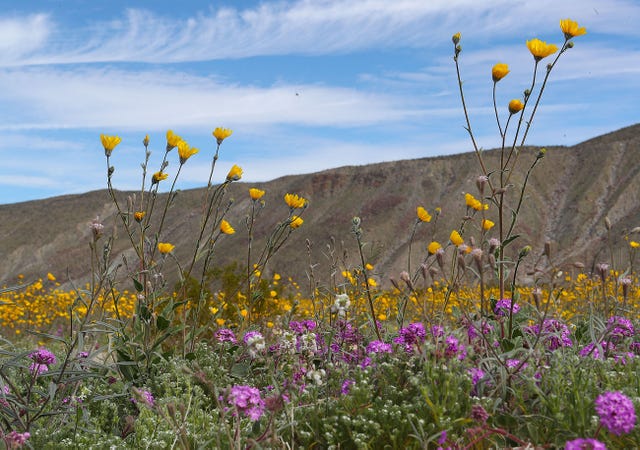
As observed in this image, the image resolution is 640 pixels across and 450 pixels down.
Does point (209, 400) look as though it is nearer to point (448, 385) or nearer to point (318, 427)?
point (318, 427)

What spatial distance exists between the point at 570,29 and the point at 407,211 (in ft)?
195

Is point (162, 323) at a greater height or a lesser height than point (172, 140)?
lesser

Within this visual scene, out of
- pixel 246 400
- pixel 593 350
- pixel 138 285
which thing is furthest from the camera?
pixel 138 285

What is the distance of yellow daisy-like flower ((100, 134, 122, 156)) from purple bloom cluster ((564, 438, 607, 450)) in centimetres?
352

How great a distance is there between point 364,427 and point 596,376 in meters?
1.18

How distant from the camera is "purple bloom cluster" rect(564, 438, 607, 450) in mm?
2044

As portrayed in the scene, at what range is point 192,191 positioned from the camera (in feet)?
283

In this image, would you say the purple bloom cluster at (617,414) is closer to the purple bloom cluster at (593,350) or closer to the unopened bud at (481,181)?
the purple bloom cluster at (593,350)

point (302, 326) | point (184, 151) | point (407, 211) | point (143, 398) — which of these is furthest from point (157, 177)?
point (407, 211)

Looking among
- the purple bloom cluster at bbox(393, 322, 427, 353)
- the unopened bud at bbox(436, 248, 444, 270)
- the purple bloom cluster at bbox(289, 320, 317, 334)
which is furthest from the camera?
the purple bloom cluster at bbox(289, 320, 317, 334)

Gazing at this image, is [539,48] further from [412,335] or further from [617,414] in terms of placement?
[617,414]

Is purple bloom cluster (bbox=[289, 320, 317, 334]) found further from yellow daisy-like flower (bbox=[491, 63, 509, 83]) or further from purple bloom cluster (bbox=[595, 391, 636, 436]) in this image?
purple bloom cluster (bbox=[595, 391, 636, 436])

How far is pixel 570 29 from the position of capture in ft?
12.6

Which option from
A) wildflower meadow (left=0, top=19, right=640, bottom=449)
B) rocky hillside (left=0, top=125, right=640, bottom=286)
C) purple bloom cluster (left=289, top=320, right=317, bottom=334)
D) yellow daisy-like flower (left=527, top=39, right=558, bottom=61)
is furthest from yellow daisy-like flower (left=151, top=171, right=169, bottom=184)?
rocky hillside (left=0, top=125, right=640, bottom=286)
